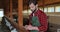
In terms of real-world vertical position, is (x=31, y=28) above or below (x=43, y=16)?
below

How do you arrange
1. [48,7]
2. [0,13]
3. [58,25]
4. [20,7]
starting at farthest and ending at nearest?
[0,13]
[48,7]
[58,25]
[20,7]

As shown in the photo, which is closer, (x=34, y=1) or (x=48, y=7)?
(x=34, y=1)

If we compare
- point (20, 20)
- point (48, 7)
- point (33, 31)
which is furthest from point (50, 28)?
point (33, 31)

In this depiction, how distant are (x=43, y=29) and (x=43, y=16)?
149 mm

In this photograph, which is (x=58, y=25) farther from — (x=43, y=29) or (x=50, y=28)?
(x=43, y=29)

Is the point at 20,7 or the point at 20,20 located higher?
the point at 20,7

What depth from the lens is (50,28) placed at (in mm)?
5641

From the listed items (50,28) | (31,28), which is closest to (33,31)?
(31,28)

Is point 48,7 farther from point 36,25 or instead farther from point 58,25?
point 36,25

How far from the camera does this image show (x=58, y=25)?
5156mm

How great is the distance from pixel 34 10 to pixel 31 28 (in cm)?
21

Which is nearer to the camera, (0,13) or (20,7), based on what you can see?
(20,7)

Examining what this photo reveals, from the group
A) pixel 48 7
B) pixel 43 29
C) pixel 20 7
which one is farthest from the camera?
pixel 48 7

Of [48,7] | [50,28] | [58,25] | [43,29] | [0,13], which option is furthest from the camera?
[0,13]
